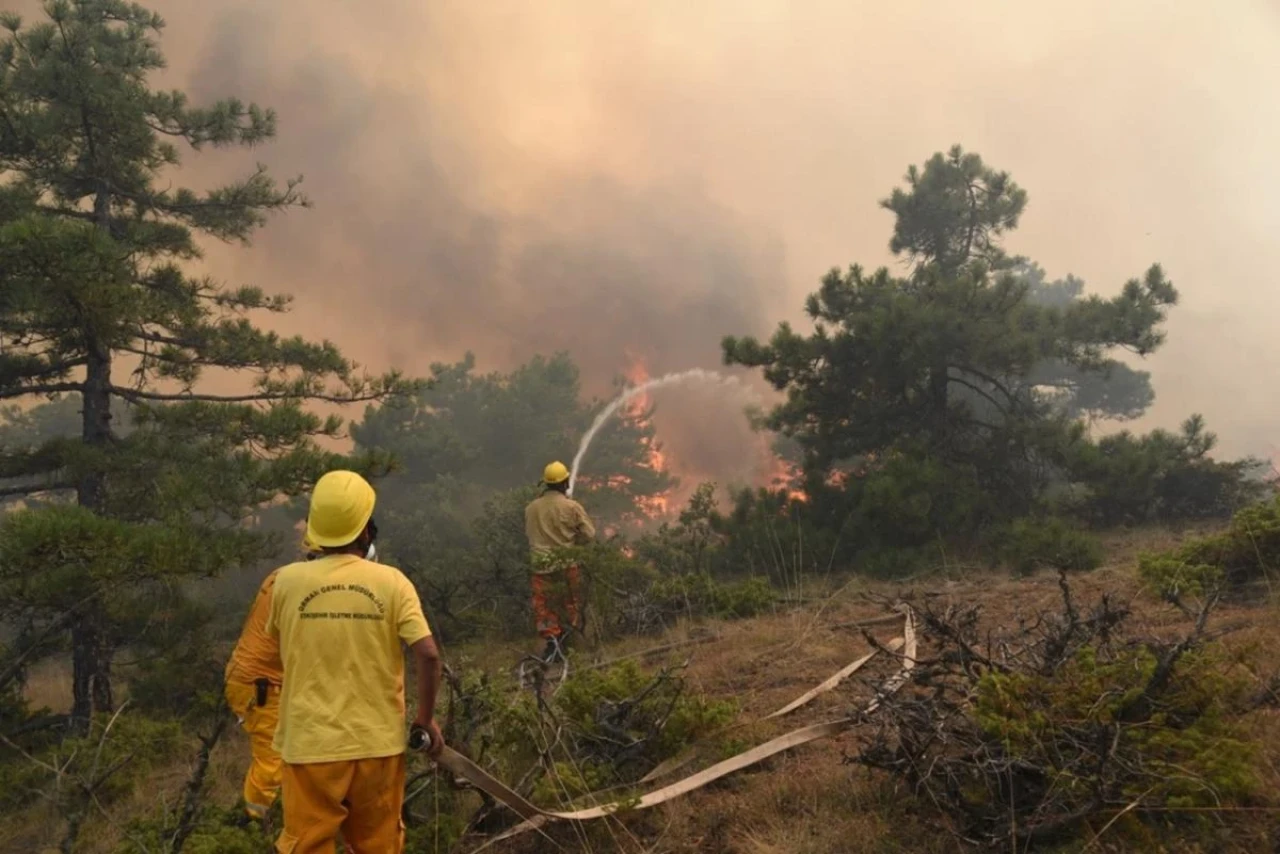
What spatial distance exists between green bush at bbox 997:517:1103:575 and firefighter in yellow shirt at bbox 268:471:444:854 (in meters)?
8.25

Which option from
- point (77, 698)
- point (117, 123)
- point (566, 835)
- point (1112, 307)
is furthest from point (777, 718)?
point (1112, 307)

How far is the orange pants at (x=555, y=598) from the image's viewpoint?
7.47m

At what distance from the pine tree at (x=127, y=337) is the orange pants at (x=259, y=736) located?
2114 mm

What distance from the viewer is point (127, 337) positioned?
7438 millimetres

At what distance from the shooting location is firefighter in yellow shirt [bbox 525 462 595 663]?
7484 millimetres

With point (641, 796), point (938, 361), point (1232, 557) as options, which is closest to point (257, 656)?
point (641, 796)

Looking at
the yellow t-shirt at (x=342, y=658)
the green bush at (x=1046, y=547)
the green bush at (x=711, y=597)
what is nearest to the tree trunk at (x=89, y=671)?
the green bush at (x=711, y=597)

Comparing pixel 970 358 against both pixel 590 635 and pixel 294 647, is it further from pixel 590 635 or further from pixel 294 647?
pixel 294 647

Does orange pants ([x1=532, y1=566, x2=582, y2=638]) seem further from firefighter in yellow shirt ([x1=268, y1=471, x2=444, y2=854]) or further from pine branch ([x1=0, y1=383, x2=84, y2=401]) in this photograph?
pine branch ([x1=0, y1=383, x2=84, y2=401])

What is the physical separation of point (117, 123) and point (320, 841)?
335 inches

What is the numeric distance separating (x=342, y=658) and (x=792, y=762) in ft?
7.47

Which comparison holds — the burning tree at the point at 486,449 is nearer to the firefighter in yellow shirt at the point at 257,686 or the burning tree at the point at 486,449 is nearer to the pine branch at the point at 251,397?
the pine branch at the point at 251,397

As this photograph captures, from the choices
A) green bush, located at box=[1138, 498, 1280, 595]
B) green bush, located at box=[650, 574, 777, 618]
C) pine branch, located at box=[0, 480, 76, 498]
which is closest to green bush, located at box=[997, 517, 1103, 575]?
green bush, located at box=[1138, 498, 1280, 595]

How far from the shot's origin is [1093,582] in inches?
277
